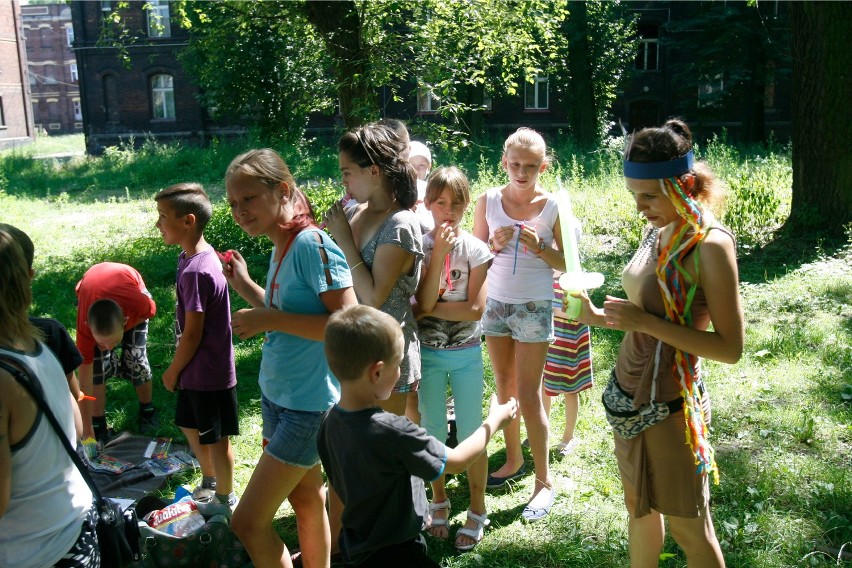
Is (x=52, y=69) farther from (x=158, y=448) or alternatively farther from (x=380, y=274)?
(x=380, y=274)

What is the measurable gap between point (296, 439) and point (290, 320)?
438 millimetres

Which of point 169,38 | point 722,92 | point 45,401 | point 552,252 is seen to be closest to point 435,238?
point 552,252

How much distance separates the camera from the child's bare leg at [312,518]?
2.99 metres

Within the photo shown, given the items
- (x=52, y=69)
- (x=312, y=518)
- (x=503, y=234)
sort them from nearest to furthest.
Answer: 1. (x=312, y=518)
2. (x=503, y=234)
3. (x=52, y=69)

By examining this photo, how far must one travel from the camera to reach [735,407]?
16.9 ft

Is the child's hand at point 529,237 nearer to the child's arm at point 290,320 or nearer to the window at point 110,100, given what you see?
the child's arm at point 290,320

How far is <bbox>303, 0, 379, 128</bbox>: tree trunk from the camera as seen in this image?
30.1 ft

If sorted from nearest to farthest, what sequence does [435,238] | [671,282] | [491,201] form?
1. [671,282]
2. [435,238]
3. [491,201]

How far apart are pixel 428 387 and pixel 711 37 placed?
26.8 meters

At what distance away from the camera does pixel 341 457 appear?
90.4 inches

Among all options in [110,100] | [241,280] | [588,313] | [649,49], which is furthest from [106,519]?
[110,100]

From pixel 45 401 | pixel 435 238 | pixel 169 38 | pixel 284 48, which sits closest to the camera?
pixel 45 401

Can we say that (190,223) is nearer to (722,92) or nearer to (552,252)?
(552,252)

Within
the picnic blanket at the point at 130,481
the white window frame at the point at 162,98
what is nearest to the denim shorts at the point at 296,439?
the picnic blanket at the point at 130,481
